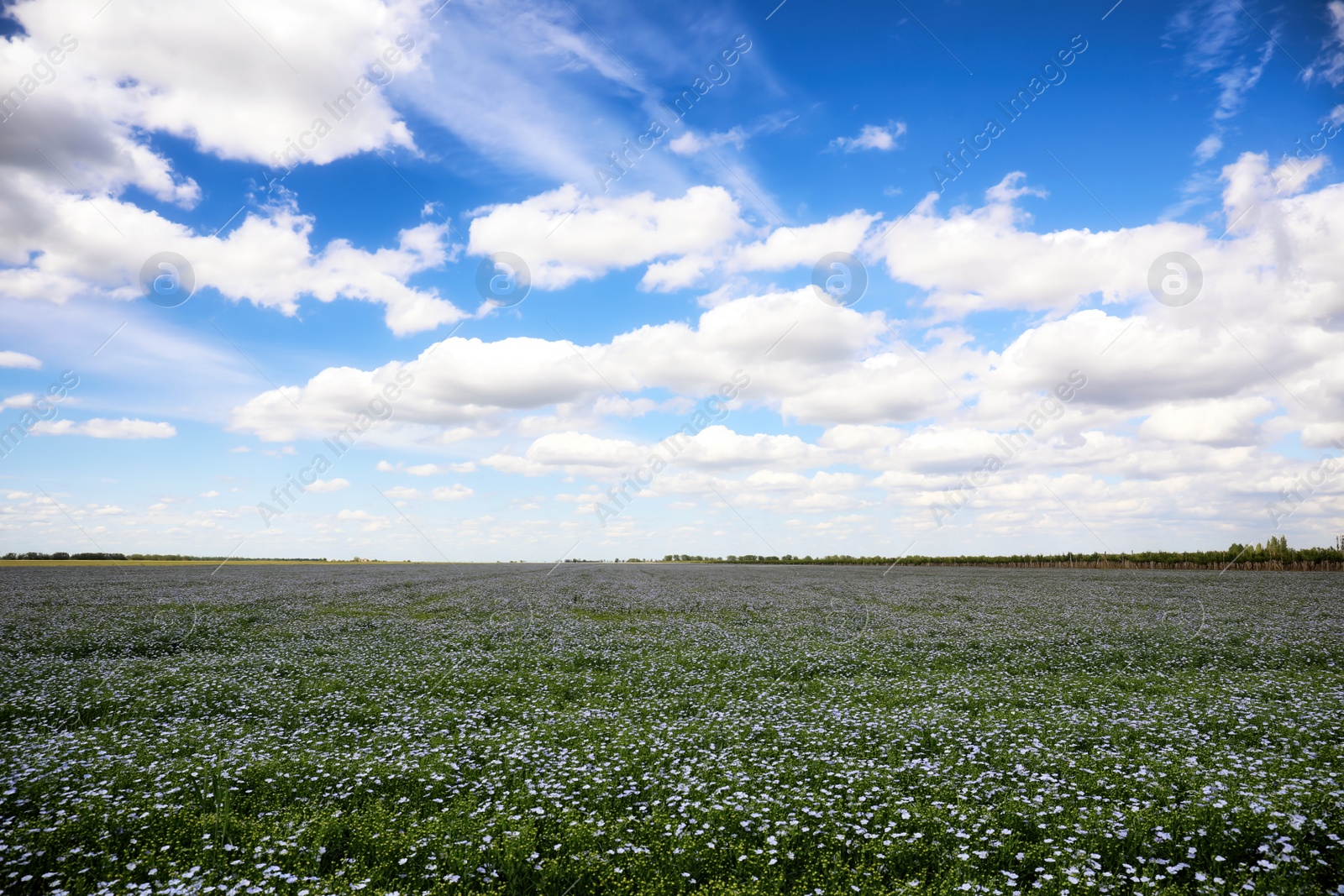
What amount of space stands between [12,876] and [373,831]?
4.43 m

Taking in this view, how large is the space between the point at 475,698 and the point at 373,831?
819 centimetres

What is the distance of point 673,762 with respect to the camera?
12531mm

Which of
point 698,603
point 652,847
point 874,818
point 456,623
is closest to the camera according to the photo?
point 652,847

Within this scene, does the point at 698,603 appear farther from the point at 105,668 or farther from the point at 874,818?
the point at 874,818

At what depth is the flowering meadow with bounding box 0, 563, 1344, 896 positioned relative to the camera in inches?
346

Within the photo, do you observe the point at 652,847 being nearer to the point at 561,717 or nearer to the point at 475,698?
the point at 561,717

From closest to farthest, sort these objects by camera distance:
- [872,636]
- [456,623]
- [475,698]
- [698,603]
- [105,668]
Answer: [475,698] < [105,668] < [872,636] < [456,623] < [698,603]

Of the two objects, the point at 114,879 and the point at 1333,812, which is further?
the point at 1333,812

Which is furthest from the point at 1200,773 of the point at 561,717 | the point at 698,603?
the point at 698,603

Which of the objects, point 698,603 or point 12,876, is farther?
point 698,603

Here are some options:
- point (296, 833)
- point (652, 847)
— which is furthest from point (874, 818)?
point (296, 833)

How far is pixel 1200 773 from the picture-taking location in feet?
37.4

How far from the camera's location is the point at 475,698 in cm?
1797

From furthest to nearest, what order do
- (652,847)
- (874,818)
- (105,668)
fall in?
1. (105,668)
2. (874,818)
3. (652,847)
